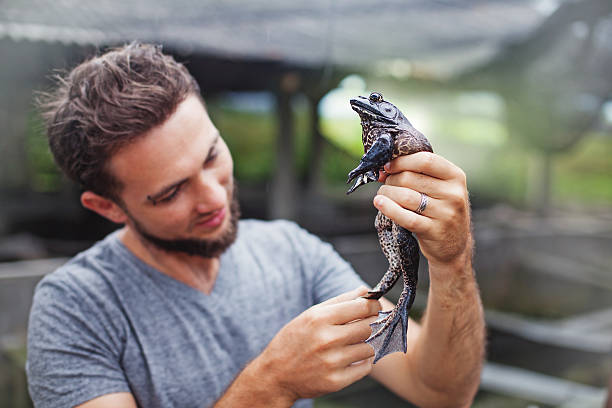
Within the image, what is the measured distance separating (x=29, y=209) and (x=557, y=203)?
40.2ft

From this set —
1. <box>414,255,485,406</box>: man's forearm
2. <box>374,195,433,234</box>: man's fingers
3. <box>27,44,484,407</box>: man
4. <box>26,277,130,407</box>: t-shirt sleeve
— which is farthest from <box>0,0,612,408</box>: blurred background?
<box>374,195,433,234</box>: man's fingers

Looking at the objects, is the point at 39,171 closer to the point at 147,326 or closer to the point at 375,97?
the point at 147,326

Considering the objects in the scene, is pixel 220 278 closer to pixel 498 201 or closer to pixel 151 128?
pixel 151 128

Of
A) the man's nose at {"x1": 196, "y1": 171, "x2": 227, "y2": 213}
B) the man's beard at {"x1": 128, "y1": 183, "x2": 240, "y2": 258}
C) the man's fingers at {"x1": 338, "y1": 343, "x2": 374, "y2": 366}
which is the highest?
the man's nose at {"x1": 196, "y1": 171, "x2": 227, "y2": 213}

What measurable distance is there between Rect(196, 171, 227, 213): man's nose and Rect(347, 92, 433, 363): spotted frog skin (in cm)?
61

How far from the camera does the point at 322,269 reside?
1826mm

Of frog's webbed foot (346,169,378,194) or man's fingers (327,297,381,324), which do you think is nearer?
frog's webbed foot (346,169,378,194)

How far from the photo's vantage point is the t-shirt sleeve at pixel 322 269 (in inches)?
66.1

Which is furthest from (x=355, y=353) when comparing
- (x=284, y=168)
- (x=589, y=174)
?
(x=589, y=174)

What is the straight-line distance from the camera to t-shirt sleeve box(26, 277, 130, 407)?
4.41ft

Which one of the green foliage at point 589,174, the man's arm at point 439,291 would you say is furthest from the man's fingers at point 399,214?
the green foliage at point 589,174

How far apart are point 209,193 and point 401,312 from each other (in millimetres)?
704

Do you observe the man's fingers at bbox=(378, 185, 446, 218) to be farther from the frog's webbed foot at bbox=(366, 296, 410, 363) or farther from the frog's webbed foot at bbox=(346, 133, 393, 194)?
the frog's webbed foot at bbox=(366, 296, 410, 363)

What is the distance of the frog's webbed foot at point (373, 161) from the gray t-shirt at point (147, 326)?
814 mm
